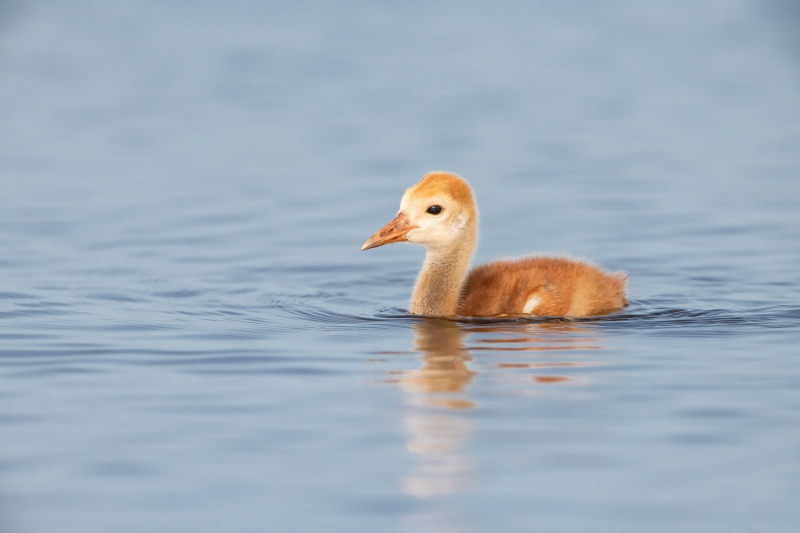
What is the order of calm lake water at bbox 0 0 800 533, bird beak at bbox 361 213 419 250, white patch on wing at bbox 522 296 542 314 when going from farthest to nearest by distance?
1. bird beak at bbox 361 213 419 250
2. white patch on wing at bbox 522 296 542 314
3. calm lake water at bbox 0 0 800 533

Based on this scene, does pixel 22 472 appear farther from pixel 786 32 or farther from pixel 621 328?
pixel 786 32

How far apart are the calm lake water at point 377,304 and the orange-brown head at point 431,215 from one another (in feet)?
1.96

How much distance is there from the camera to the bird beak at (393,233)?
8953 millimetres

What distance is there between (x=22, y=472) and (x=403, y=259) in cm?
616

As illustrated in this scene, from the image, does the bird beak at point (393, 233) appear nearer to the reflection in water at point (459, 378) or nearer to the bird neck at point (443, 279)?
the bird neck at point (443, 279)

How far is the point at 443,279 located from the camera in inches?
360

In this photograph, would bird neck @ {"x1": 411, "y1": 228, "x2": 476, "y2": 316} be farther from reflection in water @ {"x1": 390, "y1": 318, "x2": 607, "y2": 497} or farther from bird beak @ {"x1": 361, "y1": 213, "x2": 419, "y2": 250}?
bird beak @ {"x1": 361, "y1": 213, "x2": 419, "y2": 250}

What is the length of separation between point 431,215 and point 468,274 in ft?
1.78

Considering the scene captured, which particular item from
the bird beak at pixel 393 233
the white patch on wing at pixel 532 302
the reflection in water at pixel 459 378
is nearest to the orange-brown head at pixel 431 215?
the bird beak at pixel 393 233

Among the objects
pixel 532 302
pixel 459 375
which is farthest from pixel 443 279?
pixel 459 375

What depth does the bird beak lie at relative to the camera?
8.95m

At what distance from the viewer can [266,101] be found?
20.0 meters

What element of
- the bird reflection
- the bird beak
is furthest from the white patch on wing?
the bird beak

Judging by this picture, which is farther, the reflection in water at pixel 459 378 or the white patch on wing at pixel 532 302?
the white patch on wing at pixel 532 302
